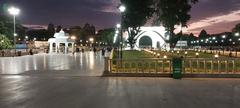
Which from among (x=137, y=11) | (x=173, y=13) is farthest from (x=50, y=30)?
(x=173, y=13)

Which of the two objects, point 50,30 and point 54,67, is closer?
point 54,67

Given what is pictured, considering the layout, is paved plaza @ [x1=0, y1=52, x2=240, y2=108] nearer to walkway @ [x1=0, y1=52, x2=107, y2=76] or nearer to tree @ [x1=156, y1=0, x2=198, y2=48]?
walkway @ [x1=0, y1=52, x2=107, y2=76]

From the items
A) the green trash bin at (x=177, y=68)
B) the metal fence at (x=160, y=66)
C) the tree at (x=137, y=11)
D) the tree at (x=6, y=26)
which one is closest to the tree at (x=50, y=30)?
the tree at (x=6, y=26)

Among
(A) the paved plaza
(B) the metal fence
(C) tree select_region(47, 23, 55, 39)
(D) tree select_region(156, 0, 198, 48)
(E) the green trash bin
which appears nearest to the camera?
(A) the paved plaza

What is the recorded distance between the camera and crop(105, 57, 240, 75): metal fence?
21.4 metres

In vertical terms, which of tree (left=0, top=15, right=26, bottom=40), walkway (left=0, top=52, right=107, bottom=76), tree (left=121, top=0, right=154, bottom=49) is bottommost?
walkway (left=0, top=52, right=107, bottom=76)

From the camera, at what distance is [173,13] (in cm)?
8312

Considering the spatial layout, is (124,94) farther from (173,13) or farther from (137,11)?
(137,11)

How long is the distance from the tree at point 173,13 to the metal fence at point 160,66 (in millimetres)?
60755

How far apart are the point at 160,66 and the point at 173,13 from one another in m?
60.9

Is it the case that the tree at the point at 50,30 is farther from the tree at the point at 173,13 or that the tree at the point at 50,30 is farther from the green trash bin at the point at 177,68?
the green trash bin at the point at 177,68

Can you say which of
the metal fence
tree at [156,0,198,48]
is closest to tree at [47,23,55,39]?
tree at [156,0,198,48]

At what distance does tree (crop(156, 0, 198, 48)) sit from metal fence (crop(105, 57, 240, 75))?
60.8m

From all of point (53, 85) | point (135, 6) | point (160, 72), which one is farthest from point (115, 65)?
point (135, 6)
